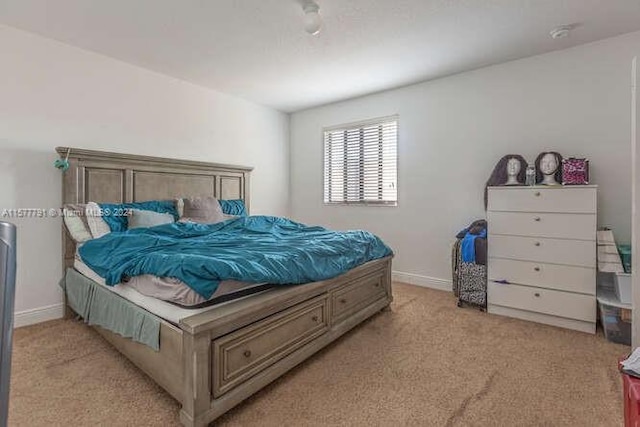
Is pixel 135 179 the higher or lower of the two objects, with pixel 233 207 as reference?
higher

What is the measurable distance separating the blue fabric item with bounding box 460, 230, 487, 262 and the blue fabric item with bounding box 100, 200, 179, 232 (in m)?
2.80

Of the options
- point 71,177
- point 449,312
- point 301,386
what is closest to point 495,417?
point 301,386

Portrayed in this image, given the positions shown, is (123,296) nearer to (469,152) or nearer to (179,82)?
(179,82)

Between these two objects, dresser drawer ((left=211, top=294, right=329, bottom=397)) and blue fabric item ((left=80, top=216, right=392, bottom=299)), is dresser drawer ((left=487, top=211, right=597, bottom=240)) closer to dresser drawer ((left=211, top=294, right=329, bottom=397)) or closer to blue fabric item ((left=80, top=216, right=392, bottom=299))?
blue fabric item ((left=80, top=216, right=392, bottom=299))

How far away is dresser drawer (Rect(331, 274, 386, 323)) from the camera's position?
7.26 feet

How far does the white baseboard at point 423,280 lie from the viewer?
3514 mm

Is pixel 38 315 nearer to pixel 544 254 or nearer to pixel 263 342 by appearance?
pixel 263 342

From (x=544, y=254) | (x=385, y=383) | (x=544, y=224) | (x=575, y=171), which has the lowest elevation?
(x=385, y=383)

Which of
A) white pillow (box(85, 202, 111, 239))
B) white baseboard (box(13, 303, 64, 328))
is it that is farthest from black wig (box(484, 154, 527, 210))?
white baseboard (box(13, 303, 64, 328))

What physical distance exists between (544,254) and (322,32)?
8.36 ft

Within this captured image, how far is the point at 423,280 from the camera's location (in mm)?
3680

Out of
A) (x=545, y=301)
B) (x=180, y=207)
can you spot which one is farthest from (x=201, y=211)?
(x=545, y=301)

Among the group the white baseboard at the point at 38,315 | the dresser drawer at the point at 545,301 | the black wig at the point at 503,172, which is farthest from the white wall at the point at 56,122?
the dresser drawer at the point at 545,301

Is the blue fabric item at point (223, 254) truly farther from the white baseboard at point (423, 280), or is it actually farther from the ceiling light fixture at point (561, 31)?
the ceiling light fixture at point (561, 31)
